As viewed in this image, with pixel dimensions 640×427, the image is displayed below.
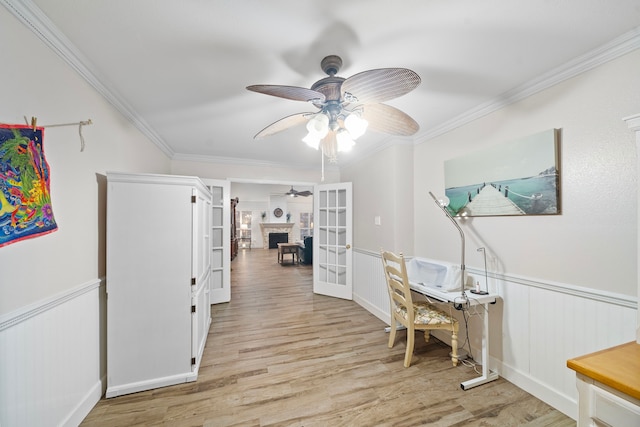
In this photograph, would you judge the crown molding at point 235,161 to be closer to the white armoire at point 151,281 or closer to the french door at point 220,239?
the french door at point 220,239

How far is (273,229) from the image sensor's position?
10680mm

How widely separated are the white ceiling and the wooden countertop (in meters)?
1.62

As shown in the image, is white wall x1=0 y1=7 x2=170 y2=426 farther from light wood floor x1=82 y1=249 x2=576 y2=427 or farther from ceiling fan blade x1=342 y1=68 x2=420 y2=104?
ceiling fan blade x1=342 y1=68 x2=420 y2=104

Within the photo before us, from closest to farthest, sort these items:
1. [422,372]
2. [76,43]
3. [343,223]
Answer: [76,43] < [422,372] < [343,223]

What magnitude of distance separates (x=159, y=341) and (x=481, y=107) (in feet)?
11.1

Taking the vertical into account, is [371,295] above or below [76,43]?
below

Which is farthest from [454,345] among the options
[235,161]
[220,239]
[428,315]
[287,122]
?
[235,161]

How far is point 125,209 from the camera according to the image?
179 centimetres

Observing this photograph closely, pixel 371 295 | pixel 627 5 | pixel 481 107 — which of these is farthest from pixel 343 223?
pixel 627 5

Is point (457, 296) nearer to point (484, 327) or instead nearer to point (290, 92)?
point (484, 327)

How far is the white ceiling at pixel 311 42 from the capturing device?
3.76ft

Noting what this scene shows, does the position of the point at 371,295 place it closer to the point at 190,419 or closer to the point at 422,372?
the point at 422,372

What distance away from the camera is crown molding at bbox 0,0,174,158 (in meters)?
1.11

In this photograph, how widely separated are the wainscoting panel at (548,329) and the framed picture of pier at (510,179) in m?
0.58
